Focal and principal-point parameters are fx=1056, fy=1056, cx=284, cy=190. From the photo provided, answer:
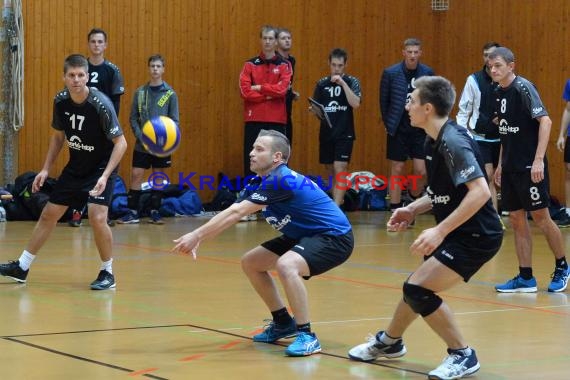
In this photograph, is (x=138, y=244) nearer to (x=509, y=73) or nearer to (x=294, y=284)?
(x=509, y=73)

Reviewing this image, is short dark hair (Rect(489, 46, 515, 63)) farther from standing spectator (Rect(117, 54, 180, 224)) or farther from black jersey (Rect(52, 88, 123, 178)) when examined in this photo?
standing spectator (Rect(117, 54, 180, 224))

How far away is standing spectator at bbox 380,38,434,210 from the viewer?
1578 centimetres

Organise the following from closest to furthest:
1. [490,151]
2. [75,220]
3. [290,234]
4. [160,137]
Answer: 1. [290,234]
2. [160,137]
3. [490,151]
4. [75,220]

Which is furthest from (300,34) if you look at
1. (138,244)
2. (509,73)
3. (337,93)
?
(509,73)

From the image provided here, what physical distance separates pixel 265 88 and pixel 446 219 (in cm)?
1015

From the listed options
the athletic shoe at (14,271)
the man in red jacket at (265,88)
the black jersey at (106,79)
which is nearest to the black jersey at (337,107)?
the man in red jacket at (265,88)

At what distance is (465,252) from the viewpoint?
6.10 m

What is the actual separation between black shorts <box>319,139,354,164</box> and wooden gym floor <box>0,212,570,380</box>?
3.93 m

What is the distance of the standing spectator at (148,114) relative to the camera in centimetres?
1540

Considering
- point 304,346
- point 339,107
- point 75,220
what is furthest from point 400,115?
point 304,346

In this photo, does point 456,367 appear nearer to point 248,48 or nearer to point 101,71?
point 101,71

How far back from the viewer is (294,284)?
666cm

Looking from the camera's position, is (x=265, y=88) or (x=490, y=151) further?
(x=265, y=88)

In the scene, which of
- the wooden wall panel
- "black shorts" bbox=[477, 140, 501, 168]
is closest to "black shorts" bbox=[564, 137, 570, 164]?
"black shorts" bbox=[477, 140, 501, 168]
